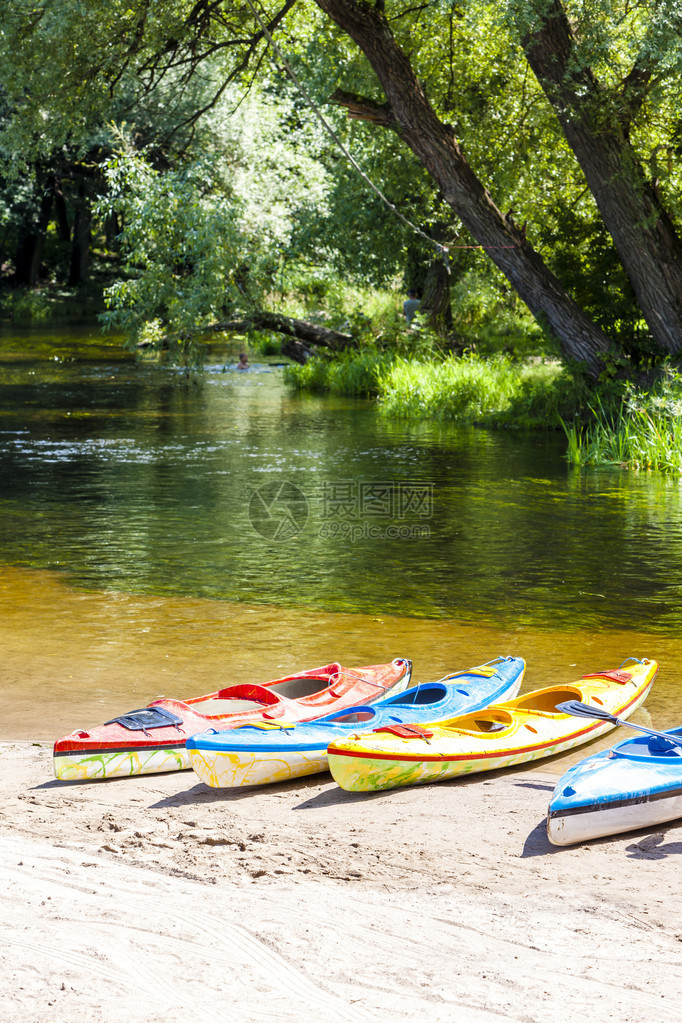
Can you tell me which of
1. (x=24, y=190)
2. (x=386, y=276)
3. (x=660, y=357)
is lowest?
(x=660, y=357)

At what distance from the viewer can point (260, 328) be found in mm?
19844

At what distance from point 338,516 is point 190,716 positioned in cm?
585

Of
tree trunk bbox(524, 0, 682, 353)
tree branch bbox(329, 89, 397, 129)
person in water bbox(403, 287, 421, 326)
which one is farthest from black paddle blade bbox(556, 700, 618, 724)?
person in water bbox(403, 287, 421, 326)

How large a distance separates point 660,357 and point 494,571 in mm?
6309

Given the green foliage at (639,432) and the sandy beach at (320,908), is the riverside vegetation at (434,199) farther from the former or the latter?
the sandy beach at (320,908)

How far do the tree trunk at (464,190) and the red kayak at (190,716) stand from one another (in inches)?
371

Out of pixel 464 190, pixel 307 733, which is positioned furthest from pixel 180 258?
pixel 307 733

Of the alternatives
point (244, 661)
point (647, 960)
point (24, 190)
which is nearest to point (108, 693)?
point (244, 661)

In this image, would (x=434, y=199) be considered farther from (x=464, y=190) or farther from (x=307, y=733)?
(x=307, y=733)

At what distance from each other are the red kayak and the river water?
2.41 ft

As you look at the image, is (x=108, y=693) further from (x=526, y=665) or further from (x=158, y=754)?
(x=526, y=665)

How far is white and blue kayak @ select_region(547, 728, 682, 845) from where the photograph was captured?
3988 millimetres

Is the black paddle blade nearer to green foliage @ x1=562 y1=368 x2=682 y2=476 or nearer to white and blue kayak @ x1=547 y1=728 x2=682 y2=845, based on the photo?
white and blue kayak @ x1=547 y1=728 x2=682 y2=845
